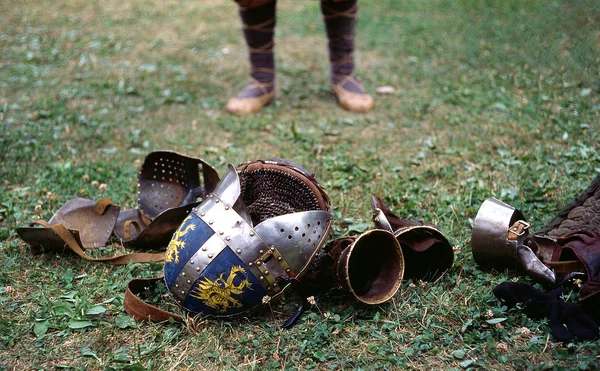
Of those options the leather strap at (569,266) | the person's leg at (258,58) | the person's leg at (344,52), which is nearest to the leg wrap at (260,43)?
the person's leg at (258,58)

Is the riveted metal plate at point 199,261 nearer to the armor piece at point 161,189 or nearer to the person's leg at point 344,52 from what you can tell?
the armor piece at point 161,189

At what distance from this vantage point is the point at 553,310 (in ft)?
6.50

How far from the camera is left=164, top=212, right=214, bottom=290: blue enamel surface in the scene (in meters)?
2.00

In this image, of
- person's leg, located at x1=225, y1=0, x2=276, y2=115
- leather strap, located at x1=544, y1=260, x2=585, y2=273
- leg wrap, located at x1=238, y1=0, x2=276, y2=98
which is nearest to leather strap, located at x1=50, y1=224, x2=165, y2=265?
leather strap, located at x1=544, y1=260, x2=585, y2=273

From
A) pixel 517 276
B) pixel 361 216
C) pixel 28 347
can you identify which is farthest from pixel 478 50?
pixel 28 347

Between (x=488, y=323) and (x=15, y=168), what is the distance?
8.45 ft

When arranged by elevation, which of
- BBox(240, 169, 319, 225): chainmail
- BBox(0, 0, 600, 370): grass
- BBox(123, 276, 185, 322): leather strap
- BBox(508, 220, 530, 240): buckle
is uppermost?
BBox(240, 169, 319, 225): chainmail

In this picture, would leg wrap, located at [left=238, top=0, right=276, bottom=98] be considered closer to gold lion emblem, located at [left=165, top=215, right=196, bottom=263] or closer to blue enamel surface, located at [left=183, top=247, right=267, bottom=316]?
gold lion emblem, located at [left=165, top=215, right=196, bottom=263]

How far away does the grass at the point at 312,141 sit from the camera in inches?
78.3

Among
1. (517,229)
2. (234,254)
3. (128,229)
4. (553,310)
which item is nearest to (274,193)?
(234,254)

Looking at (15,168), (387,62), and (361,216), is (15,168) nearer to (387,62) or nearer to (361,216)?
(361,216)

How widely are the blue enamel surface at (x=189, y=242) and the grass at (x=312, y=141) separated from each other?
20cm

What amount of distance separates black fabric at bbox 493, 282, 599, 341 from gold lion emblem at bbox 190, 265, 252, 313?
2.95ft

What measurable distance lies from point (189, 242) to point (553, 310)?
1.25m
